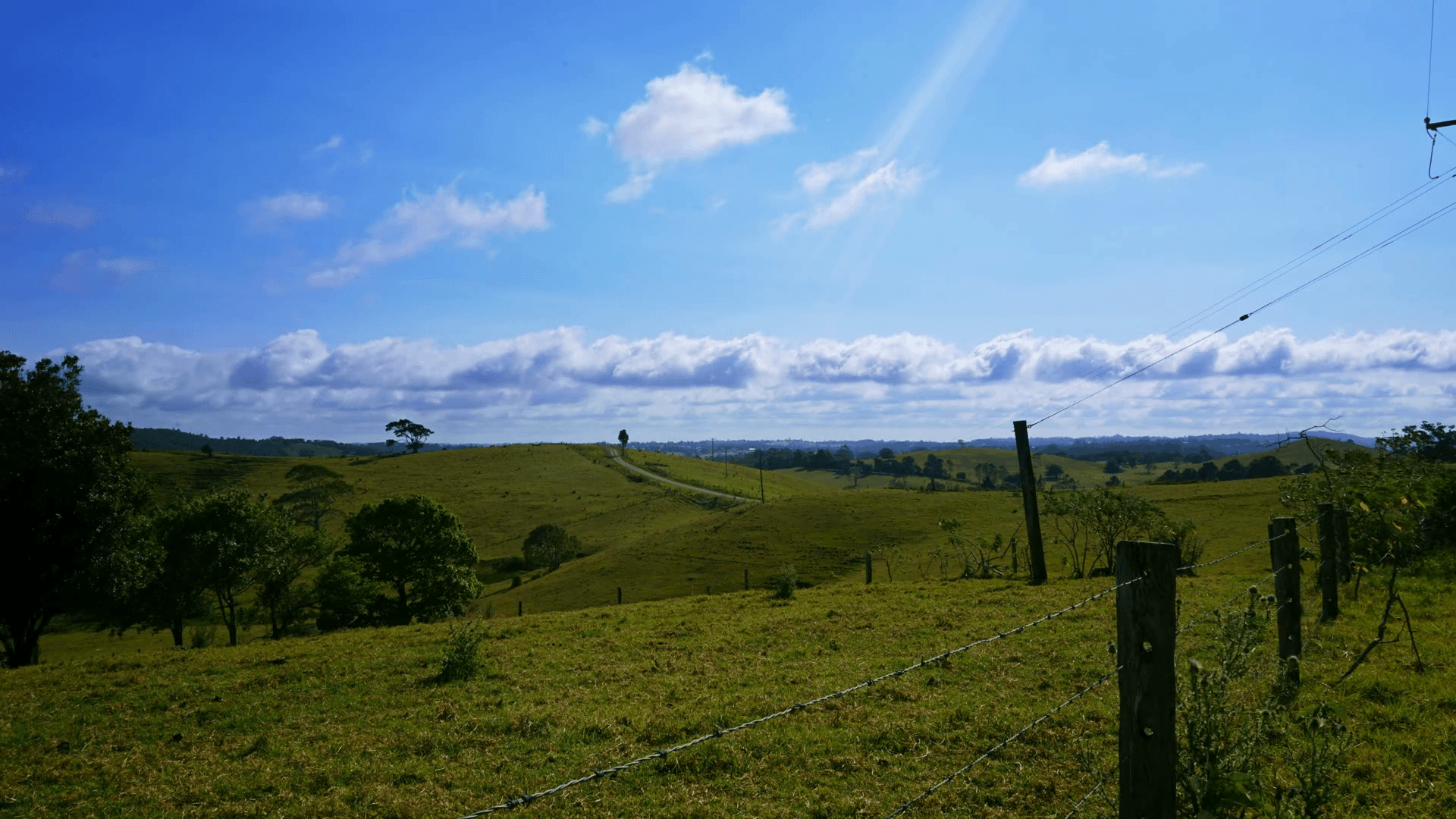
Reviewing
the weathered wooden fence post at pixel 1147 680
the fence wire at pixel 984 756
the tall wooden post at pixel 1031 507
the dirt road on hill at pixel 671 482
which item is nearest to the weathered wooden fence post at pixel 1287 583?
the fence wire at pixel 984 756

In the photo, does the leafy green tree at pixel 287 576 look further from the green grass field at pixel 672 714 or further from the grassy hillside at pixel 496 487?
the grassy hillside at pixel 496 487

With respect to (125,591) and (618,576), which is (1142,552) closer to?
(125,591)

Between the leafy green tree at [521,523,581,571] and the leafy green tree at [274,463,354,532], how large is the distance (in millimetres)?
29058

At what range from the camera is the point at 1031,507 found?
2622 cm

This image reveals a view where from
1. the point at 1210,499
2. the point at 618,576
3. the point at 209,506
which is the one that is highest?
the point at 209,506

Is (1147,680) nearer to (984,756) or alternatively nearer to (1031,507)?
(984,756)

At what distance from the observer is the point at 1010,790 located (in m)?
7.52

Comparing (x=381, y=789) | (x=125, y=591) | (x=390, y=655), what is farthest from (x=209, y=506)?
(x=381, y=789)

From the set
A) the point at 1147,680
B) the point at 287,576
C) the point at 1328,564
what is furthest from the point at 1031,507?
the point at 287,576

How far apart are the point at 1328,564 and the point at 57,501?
1340 inches

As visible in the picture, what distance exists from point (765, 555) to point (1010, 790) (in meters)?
52.9

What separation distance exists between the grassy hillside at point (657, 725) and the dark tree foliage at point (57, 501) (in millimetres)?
7446

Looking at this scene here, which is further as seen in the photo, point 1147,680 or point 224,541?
point 224,541

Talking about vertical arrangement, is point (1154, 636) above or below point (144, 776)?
above
